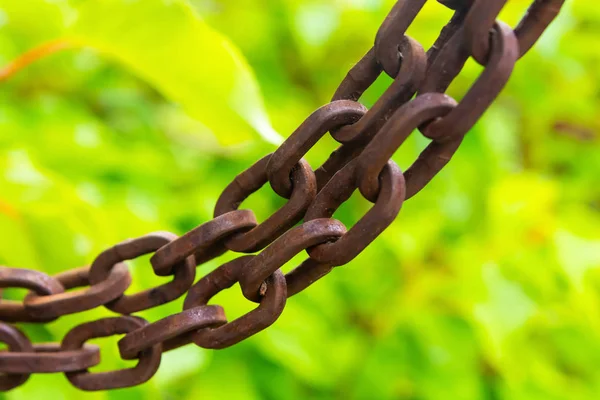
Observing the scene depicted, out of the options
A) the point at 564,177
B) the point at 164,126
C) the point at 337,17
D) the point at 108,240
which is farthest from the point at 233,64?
the point at 564,177

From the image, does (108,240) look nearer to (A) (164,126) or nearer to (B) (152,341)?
(B) (152,341)

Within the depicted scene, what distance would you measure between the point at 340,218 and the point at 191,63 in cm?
36

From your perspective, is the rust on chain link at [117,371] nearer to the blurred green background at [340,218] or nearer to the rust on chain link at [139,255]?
the rust on chain link at [139,255]

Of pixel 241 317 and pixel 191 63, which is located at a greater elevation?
pixel 191 63

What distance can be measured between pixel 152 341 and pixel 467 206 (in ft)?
1.98

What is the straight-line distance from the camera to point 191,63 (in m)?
0.44

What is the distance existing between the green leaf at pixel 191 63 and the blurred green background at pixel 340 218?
21 millimetres

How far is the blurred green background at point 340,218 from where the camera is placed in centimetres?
64

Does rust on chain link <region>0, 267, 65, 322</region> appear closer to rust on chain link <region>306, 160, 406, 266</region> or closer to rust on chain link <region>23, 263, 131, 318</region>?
rust on chain link <region>23, 263, 131, 318</region>

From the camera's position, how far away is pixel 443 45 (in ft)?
0.75

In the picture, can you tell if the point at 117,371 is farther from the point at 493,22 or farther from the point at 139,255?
the point at 493,22

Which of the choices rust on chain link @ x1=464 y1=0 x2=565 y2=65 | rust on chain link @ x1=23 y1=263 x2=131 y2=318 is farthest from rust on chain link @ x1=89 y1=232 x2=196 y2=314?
rust on chain link @ x1=464 y1=0 x2=565 y2=65

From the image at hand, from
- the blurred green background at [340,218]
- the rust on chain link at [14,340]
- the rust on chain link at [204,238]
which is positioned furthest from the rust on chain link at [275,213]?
the blurred green background at [340,218]

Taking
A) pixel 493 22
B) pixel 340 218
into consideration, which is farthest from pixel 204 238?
pixel 340 218
